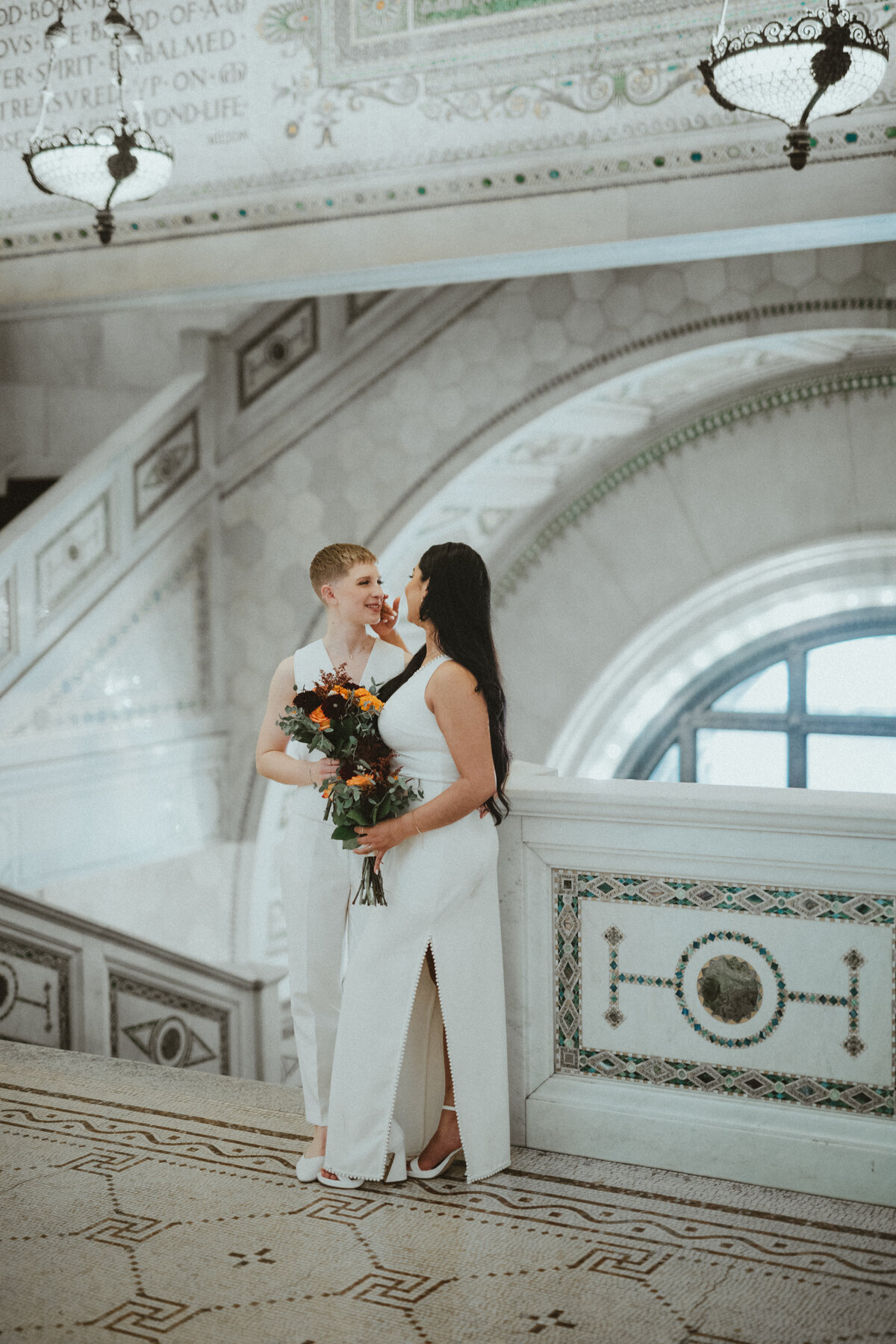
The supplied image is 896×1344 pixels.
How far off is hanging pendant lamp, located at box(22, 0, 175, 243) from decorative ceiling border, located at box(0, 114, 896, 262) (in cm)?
53

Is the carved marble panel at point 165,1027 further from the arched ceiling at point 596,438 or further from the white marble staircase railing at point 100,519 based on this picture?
the arched ceiling at point 596,438

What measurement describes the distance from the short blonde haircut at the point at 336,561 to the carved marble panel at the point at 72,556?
4668mm

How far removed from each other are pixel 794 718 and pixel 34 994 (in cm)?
603

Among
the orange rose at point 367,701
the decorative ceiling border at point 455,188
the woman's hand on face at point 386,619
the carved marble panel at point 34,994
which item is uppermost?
the decorative ceiling border at point 455,188

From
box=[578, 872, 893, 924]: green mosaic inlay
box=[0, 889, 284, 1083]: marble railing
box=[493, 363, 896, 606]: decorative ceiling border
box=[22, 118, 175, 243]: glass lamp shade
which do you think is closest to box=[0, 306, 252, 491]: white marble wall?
box=[22, 118, 175, 243]: glass lamp shade

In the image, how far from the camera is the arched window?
386 inches

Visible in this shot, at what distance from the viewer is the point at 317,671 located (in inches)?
162

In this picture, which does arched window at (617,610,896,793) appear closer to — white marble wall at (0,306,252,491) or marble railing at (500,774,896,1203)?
white marble wall at (0,306,252,491)

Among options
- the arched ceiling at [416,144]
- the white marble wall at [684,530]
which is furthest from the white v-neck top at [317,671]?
the white marble wall at [684,530]

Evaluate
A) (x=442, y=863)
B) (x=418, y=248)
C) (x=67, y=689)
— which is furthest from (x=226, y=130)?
(x=442, y=863)

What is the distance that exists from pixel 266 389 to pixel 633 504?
9.04 feet

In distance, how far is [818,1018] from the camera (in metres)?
3.89

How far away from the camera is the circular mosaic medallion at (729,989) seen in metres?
3.96

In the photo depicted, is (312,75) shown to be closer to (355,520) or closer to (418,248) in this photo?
(418,248)
